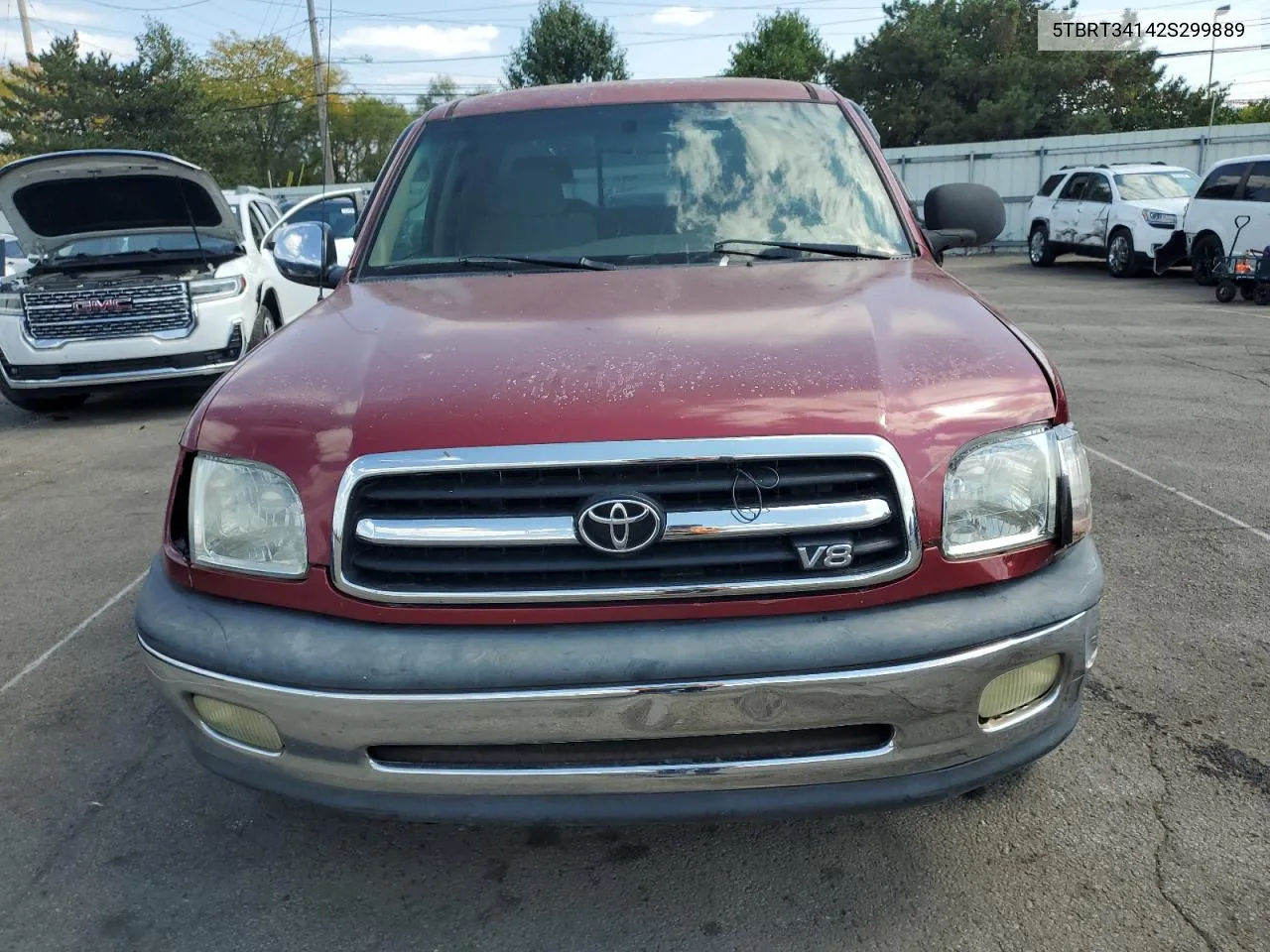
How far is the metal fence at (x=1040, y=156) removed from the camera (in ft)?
74.6

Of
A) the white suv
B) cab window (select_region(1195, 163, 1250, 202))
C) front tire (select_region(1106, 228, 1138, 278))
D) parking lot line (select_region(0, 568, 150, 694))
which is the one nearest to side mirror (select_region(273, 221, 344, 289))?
parking lot line (select_region(0, 568, 150, 694))

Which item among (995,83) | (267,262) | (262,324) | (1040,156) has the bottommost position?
(262,324)

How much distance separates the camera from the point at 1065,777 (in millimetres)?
2730

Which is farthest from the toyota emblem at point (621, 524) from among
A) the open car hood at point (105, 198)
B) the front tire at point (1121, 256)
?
the front tire at point (1121, 256)

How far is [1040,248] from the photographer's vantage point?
2005 cm

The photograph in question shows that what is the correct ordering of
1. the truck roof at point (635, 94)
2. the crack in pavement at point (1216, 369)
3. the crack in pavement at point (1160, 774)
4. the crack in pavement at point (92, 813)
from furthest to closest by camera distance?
the crack in pavement at point (1216, 369) < the truck roof at point (635, 94) < the crack in pavement at point (92, 813) < the crack in pavement at point (1160, 774)

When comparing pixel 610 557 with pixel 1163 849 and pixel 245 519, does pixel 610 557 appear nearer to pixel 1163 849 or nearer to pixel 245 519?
pixel 245 519

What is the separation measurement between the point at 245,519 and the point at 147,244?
25.2 ft

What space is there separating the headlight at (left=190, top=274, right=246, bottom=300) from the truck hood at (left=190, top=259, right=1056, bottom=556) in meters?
5.86

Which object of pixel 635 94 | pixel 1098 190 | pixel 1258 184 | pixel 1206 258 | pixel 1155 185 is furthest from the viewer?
pixel 1098 190

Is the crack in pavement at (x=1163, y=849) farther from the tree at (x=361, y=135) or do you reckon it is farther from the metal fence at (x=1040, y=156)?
the tree at (x=361, y=135)

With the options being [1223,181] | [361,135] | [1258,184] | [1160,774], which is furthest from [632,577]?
[361,135]

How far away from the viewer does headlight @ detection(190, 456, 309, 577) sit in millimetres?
2076

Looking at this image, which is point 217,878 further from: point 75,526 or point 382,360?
point 75,526
